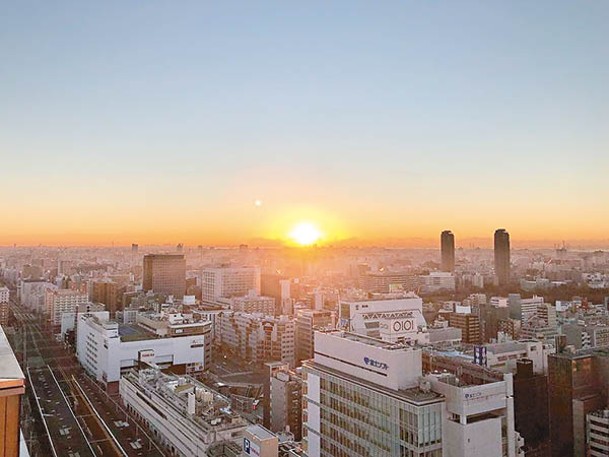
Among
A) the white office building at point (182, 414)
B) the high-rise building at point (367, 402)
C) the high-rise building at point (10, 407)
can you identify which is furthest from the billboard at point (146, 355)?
the high-rise building at point (10, 407)

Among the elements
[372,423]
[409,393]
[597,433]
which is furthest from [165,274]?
[409,393]

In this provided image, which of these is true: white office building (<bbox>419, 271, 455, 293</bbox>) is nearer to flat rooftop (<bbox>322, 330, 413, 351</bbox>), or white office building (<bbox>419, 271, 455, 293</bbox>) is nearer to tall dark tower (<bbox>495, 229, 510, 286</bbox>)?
tall dark tower (<bbox>495, 229, 510, 286</bbox>)

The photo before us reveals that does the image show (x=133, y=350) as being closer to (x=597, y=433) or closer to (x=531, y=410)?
(x=531, y=410)

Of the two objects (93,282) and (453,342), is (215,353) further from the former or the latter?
(93,282)

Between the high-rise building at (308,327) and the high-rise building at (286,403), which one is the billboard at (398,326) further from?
the high-rise building at (308,327)

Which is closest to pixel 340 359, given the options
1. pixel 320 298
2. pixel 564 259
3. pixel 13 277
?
pixel 320 298
